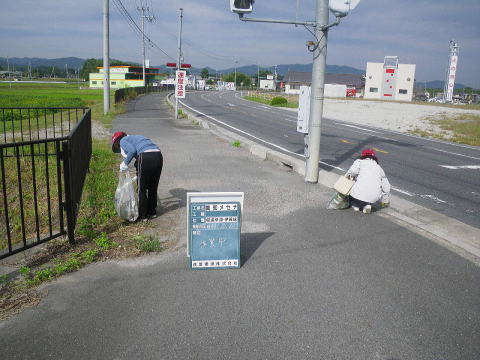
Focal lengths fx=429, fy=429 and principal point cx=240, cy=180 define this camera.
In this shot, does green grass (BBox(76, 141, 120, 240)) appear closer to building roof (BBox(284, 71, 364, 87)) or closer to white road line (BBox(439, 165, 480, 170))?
white road line (BBox(439, 165, 480, 170))

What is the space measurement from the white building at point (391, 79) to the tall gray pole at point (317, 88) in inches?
3635

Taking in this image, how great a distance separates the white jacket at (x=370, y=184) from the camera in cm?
694

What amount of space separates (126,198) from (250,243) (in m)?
1.87

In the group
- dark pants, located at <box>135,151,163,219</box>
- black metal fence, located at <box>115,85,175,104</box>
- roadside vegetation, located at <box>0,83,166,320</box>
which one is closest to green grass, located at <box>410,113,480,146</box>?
dark pants, located at <box>135,151,163,219</box>

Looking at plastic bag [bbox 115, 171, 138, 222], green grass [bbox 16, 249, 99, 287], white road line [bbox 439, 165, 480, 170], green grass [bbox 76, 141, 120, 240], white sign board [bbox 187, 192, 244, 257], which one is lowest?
white road line [bbox 439, 165, 480, 170]

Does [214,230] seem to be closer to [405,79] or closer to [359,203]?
[359,203]

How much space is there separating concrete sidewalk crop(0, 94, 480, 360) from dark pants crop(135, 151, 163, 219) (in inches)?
14.4

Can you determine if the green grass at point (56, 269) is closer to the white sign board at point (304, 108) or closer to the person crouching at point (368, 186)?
the person crouching at point (368, 186)

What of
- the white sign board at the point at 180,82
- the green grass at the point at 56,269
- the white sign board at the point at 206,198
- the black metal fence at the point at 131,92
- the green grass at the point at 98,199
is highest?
the white sign board at the point at 180,82

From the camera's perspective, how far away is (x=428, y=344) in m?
3.53

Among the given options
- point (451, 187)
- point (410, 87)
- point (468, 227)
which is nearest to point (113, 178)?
point (468, 227)

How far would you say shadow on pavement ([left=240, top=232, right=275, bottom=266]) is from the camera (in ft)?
17.4

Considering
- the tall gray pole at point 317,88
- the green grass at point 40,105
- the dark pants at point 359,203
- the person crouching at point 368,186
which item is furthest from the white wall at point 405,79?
the dark pants at point 359,203

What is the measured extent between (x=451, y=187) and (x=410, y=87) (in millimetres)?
95768
